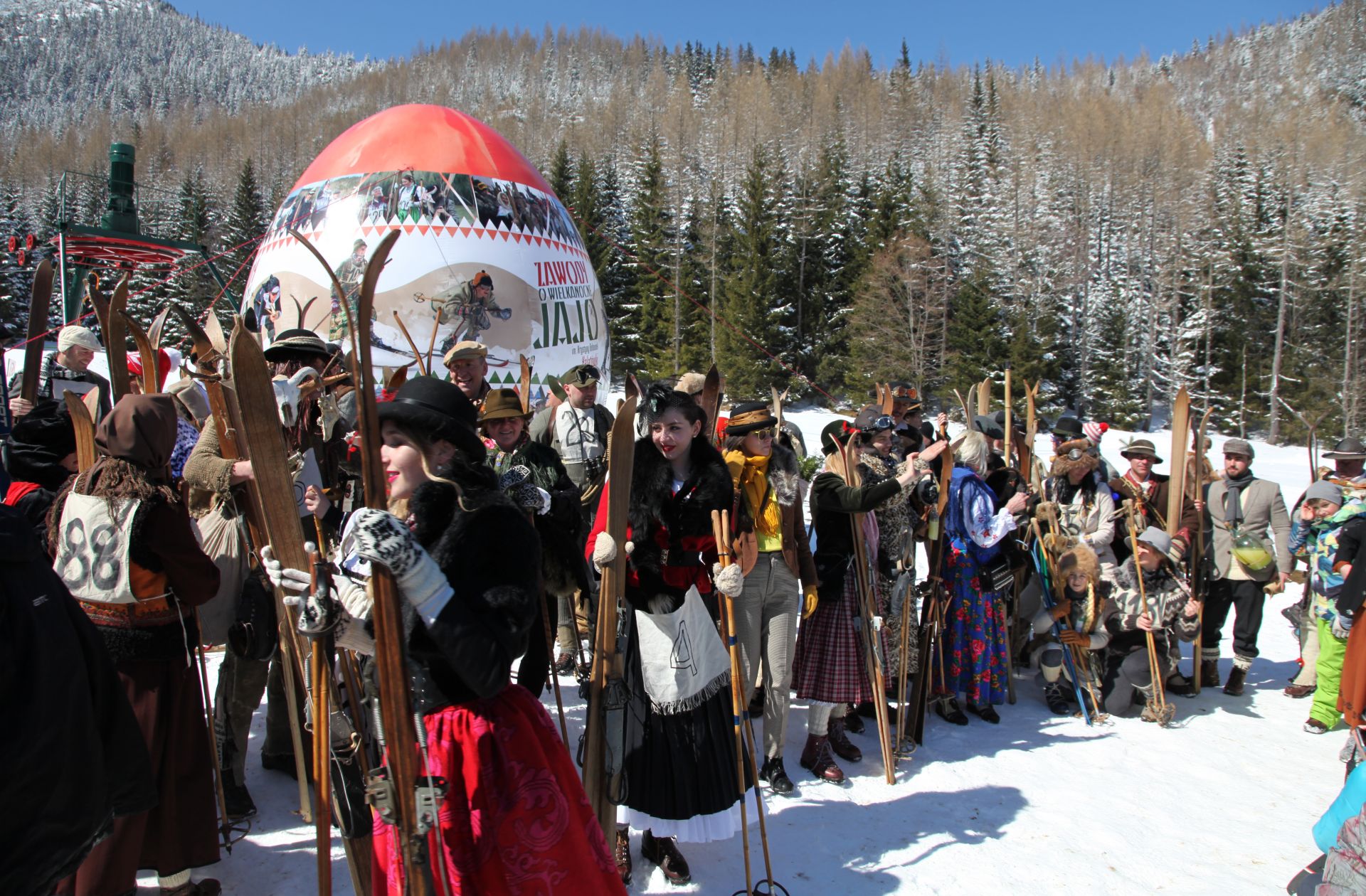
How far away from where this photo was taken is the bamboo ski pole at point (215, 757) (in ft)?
8.29

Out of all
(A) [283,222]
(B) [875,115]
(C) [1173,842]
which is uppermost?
(B) [875,115]

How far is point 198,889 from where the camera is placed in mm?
2500

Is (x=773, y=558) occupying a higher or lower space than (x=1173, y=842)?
higher

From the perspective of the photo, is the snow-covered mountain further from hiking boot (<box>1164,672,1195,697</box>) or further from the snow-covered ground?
hiking boot (<box>1164,672,1195,697</box>)

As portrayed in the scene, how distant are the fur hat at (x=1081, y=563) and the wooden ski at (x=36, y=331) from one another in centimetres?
571

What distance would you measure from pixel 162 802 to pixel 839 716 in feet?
9.56

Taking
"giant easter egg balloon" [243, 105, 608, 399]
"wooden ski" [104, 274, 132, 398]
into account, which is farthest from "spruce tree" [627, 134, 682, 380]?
"wooden ski" [104, 274, 132, 398]

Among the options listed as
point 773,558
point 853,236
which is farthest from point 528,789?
point 853,236

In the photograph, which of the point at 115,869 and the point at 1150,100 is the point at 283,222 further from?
the point at 1150,100

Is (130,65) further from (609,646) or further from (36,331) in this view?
(609,646)

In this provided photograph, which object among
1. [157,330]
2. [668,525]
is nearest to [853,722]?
[668,525]

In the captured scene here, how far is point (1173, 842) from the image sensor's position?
3266 mm

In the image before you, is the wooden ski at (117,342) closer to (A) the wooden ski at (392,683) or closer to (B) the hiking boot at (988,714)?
(A) the wooden ski at (392,683)

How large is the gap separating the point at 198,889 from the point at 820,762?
8.50 ft
